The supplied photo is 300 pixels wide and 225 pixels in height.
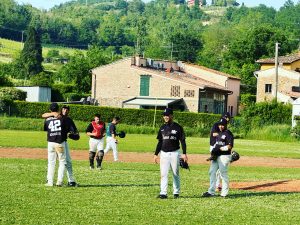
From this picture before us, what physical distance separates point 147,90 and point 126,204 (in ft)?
222

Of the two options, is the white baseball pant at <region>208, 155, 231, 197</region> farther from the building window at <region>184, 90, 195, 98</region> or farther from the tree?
the tree

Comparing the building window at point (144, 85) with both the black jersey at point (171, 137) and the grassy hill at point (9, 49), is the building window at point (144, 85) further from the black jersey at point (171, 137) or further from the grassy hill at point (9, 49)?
the black jersey at point (171, 137)

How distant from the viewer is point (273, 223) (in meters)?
12.9

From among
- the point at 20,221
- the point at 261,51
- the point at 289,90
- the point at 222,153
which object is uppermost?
the point at 261,51

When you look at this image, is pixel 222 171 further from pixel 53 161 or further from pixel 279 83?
pixel 279 83

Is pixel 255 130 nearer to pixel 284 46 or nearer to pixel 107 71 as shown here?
pixel 107 71

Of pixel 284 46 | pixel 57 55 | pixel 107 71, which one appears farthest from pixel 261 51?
pixel 57 55

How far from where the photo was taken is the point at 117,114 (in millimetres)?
68375

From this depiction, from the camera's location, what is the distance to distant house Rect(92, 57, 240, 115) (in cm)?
8038

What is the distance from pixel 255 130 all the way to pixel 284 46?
64.5 meters

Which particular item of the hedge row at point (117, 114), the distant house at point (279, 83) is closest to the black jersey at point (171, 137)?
the hedge row at point (117, 114)

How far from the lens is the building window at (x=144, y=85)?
8262cm

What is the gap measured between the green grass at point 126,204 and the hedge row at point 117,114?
45486 mm

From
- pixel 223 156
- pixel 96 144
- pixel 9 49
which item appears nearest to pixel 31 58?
pixel 9 49
